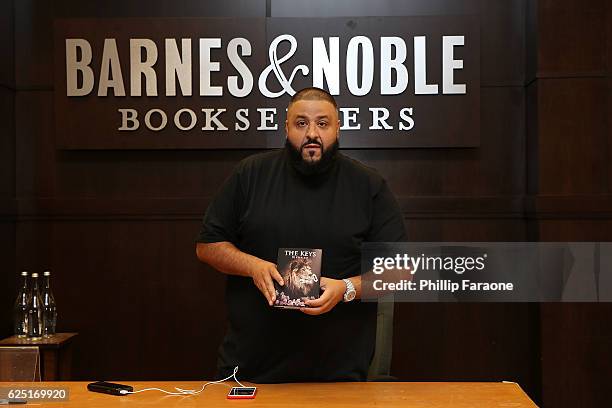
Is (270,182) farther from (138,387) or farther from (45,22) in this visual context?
(45,22)

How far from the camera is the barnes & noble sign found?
3.54 meters

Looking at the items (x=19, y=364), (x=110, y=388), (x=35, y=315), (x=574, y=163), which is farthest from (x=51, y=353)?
(x=574, y=163)

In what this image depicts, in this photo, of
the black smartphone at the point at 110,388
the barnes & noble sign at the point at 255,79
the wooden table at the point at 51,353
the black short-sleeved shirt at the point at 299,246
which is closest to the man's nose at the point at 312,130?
the black short-sleeved shirt at the point at 299,246

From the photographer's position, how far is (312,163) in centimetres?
228

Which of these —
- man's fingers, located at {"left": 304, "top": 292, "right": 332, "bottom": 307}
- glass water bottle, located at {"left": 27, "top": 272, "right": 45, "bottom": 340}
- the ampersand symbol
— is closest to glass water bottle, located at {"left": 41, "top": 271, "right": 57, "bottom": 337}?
glass water bottle, located at {"left": 27, "top": 272, "right": 45, "bottom": 340}

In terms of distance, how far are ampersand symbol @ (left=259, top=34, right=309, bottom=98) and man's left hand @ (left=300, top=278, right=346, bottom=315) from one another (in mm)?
1681

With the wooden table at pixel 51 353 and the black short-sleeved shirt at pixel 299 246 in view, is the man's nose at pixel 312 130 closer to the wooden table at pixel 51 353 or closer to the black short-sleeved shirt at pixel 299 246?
the black short-sleeved shirt at pixel 299 246

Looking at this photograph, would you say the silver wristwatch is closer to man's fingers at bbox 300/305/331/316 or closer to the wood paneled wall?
man's fingers at bbox 300/305/331/316

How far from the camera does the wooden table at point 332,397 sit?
6.13ft

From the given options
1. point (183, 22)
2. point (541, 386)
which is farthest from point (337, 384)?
point (183, 22)

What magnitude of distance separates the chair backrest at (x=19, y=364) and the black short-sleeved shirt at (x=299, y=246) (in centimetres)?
55

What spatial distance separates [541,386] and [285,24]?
212 cm

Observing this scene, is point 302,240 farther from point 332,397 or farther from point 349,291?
point 332,397

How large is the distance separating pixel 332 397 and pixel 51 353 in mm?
1855
